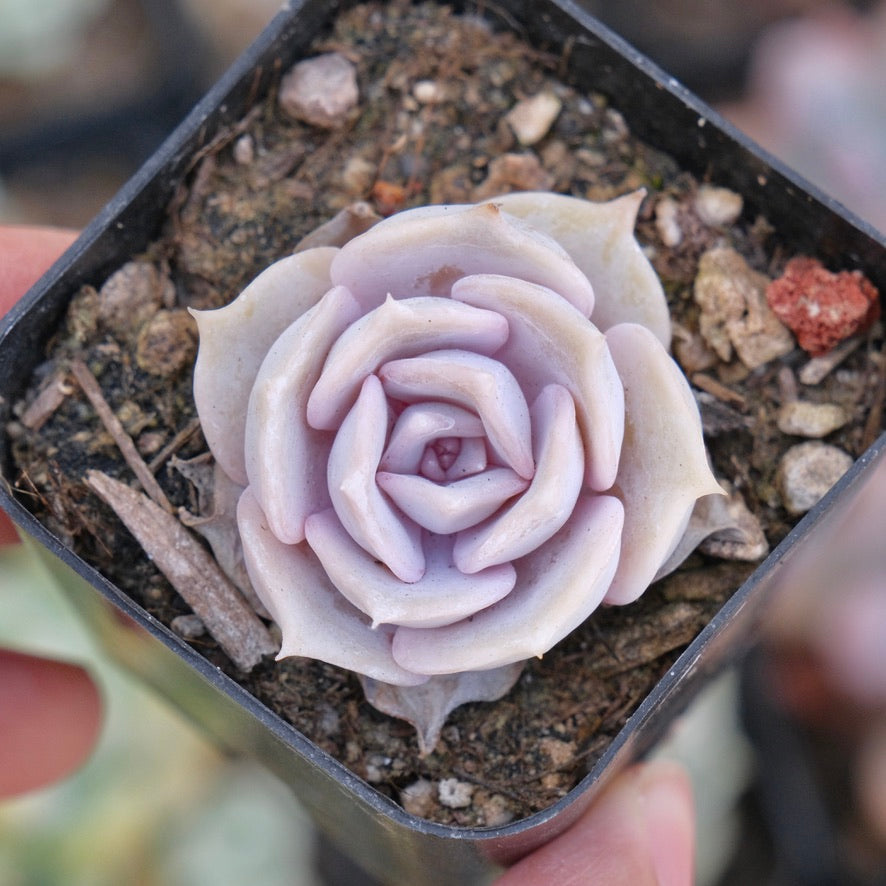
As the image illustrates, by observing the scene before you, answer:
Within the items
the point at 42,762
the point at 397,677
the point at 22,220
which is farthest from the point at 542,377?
the point at 22,220

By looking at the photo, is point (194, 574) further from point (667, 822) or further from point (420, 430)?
point (667, 822)

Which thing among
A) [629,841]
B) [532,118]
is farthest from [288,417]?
[629,841]

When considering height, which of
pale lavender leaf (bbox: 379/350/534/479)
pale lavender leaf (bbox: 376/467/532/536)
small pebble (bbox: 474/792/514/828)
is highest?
pale lavender leaf (bbox: 379/350/534/479)

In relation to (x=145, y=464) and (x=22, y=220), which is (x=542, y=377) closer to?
(x=145, y=464)

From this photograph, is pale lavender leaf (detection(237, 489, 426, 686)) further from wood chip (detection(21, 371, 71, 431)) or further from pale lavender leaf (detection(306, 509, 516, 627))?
wood chip (detection(21, 371, 71, 431))

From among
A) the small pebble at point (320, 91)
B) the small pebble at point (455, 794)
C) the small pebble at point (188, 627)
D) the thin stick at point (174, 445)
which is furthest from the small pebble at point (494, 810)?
the small pebble at point (320, 91)

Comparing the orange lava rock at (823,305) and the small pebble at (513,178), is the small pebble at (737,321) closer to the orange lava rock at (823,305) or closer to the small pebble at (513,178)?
the orange lava rock at (823,305)

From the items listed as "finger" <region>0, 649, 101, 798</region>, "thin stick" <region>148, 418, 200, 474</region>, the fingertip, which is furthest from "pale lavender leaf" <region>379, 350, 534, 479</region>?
"finger" <region>0, 649, 101, 798</region>
